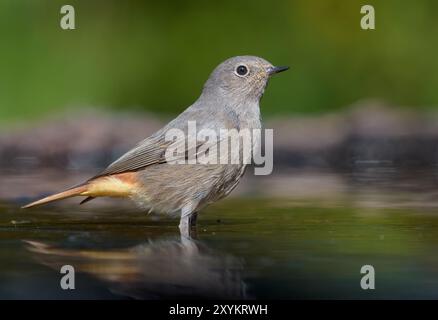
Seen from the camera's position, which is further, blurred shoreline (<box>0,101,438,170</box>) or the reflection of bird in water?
blurred shoreline (<box>0,101,438,170</box>)

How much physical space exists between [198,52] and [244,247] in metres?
6.28

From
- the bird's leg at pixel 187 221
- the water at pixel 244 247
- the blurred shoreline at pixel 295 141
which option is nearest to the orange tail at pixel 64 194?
the water at pixel 244 247

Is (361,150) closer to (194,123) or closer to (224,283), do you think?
(194,123)

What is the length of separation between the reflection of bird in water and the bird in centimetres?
85

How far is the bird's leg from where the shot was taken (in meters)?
5.98

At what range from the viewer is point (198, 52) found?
1114cm

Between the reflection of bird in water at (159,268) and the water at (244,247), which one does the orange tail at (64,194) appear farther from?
the reflection of bird in water at (159,268)

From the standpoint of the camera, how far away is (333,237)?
18.0 ft

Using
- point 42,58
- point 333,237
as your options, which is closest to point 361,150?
point 42,58

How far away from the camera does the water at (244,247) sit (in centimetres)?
409

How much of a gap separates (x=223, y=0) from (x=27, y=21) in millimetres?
2234

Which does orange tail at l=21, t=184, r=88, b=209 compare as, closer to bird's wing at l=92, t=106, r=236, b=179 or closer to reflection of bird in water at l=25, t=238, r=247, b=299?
bird's wing at l=92, t=106, r=236, b=179

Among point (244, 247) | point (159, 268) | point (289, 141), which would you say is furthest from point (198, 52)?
point (159, 268)

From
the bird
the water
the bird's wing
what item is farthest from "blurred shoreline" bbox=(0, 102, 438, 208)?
the bird's wing
